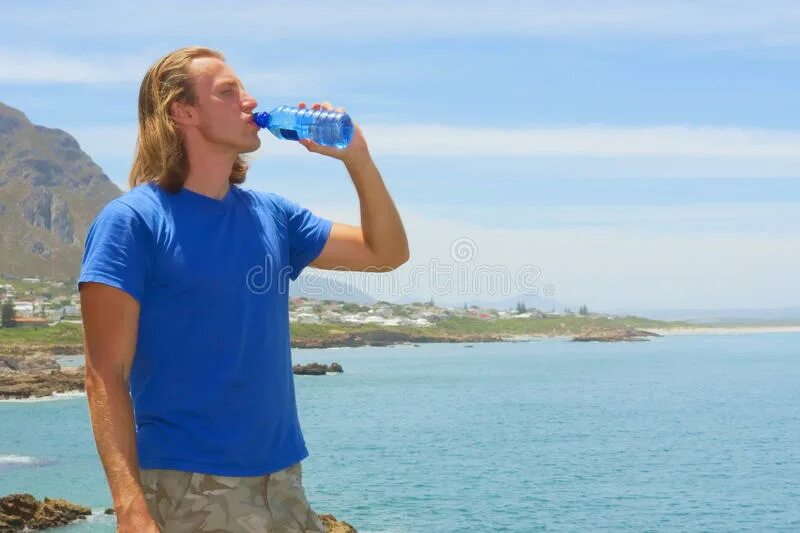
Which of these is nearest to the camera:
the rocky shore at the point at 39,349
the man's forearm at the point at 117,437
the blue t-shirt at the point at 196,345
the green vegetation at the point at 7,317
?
the man's forearm at the point at 117,437

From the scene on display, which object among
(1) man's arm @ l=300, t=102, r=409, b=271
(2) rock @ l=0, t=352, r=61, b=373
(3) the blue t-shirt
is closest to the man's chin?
(1) man's arm @ l=300, t=102, r=409, b=271

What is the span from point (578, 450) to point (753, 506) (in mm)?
15446

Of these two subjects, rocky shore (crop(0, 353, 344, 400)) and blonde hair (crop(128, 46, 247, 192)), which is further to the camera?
rocky shore (crop(0, 353, 344, 400))

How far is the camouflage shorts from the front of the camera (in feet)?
9.70

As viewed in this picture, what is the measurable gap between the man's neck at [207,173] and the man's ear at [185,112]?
0.08 meters

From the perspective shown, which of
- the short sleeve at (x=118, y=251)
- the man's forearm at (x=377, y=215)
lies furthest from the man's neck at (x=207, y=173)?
the man's forearm at (x=377, y=215)

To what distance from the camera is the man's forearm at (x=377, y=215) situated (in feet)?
11.0

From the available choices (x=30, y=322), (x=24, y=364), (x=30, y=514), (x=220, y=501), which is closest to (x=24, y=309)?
(x=30, y=322)

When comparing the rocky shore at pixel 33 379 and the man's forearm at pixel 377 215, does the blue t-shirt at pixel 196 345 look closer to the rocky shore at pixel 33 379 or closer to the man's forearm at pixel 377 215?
the man's forearm at pixel 377 215

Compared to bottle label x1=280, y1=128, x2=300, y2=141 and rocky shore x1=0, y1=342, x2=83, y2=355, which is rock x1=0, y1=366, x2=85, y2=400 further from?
bottle label x1=280, y1=128, x2=300, y2=141

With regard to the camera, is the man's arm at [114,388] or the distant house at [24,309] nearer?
the man's arm at [114,388]

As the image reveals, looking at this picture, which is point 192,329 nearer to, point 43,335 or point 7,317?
point 43,335

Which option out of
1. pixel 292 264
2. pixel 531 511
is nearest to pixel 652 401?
pixel 531 511

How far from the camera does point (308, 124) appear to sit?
3207mm
